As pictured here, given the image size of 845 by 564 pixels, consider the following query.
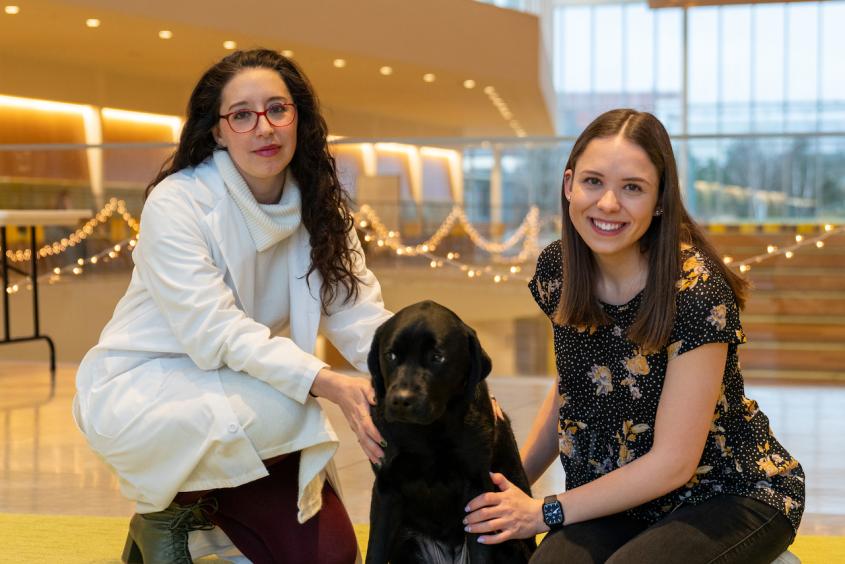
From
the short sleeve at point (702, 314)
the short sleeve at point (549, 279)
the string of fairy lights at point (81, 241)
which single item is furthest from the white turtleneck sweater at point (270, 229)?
the string of fairy lights at point (81, 241)

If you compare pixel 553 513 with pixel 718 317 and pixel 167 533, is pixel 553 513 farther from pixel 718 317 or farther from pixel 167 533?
pixel 167 533

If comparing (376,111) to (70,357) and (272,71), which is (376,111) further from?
(272,71)

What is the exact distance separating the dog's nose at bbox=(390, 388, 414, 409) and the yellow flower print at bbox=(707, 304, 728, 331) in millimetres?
554

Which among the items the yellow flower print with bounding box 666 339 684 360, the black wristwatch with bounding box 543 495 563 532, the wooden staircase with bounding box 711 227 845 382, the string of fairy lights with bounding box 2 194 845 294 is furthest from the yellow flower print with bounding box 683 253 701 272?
the wooden staircase with bounding box 711 227 845 382

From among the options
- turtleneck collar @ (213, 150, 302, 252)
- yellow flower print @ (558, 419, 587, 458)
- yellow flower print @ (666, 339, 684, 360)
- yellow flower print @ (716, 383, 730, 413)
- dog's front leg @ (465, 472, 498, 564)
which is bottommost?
dog's front leg @ (465, 472, 498, 564)

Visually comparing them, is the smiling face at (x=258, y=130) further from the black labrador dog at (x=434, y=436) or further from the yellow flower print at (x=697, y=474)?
the yellow flower print at (x=697, y=474)

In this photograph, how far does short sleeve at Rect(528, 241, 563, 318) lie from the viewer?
6.94 ft

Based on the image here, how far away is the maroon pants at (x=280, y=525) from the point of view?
2326 millimetres

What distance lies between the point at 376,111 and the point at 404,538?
16.4 meters

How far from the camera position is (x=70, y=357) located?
23.3 feet

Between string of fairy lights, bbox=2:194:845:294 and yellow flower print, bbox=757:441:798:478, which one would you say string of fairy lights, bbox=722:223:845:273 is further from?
yellow flower print, bbox=757:441:798:478

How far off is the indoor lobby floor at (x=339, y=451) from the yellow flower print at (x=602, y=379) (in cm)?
121

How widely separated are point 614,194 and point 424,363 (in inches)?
18.2

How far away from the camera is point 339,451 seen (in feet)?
12.8
